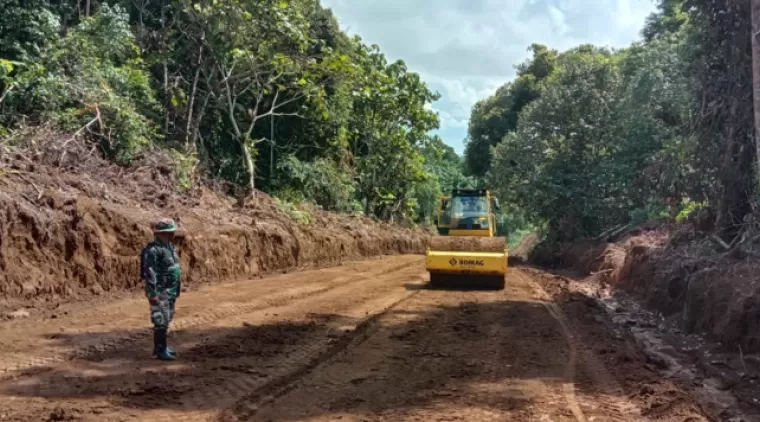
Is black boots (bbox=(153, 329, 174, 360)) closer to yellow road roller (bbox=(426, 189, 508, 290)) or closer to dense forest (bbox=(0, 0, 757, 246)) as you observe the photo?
dense forest (bbox=(0, 0, 757, 246))

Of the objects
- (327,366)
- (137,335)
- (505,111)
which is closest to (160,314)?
(137,335)

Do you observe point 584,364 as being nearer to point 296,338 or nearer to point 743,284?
point 743,284

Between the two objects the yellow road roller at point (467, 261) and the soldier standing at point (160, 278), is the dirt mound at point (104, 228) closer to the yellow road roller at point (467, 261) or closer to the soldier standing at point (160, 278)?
the soldier standing at point (160, 278)

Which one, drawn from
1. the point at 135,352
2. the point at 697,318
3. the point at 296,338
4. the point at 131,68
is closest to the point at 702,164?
the point at 697,318

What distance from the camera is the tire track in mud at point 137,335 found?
7.22m

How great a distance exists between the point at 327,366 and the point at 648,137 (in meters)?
18.6

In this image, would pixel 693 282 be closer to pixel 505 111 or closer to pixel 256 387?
pixel 256 387

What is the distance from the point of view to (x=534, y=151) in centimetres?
2895

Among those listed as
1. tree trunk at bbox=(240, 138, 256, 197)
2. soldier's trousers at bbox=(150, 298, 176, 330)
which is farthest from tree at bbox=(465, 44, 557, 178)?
soldier's trousers at bbox=(150, 298, 176, 330)

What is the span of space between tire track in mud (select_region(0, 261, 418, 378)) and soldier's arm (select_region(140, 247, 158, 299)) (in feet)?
3.70

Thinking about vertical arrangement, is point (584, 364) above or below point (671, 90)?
below

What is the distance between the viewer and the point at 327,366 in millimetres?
7820

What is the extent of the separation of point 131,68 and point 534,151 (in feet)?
57.8

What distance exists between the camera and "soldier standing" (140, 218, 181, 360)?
755 cm
